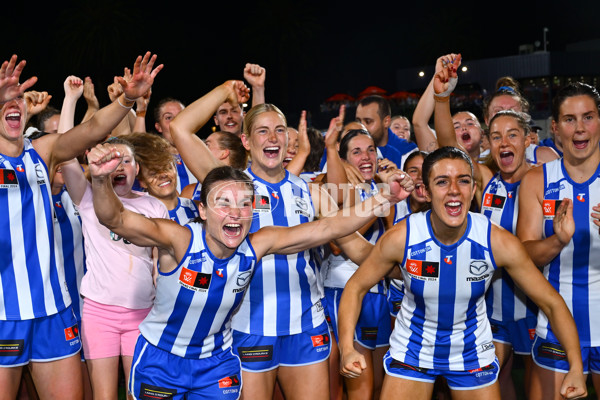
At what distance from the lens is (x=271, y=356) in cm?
414

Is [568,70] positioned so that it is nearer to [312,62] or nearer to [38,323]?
[312,62]

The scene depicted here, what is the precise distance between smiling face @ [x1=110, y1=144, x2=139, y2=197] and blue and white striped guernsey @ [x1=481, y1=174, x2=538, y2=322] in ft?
8.15

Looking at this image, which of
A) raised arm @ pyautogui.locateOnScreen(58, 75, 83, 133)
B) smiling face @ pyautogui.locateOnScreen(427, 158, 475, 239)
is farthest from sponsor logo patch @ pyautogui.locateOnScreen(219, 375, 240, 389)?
raised arm @ pyautogui.locateOnScreen(58, 75, 83, 133)

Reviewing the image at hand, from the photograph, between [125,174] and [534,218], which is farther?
[125,174]

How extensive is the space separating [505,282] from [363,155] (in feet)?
4.65

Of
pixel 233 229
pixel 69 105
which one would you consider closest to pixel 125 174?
pixel 69 105

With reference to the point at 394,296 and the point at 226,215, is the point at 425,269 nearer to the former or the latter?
the point at 226,215

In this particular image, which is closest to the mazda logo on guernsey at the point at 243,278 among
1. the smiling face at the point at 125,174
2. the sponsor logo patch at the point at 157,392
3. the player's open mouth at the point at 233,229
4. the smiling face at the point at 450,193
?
the player's open mouth at the point at 233,229

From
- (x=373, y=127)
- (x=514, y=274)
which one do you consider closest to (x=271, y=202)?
(x=514, y=274)

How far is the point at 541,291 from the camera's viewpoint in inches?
148

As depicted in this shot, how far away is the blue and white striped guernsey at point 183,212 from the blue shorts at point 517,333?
7.44 feet

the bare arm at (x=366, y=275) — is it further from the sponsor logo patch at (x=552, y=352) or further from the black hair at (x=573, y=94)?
the black hair at (x=573, y=94)

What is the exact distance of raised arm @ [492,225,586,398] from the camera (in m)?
3.71

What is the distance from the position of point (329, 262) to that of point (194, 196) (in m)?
1.13
